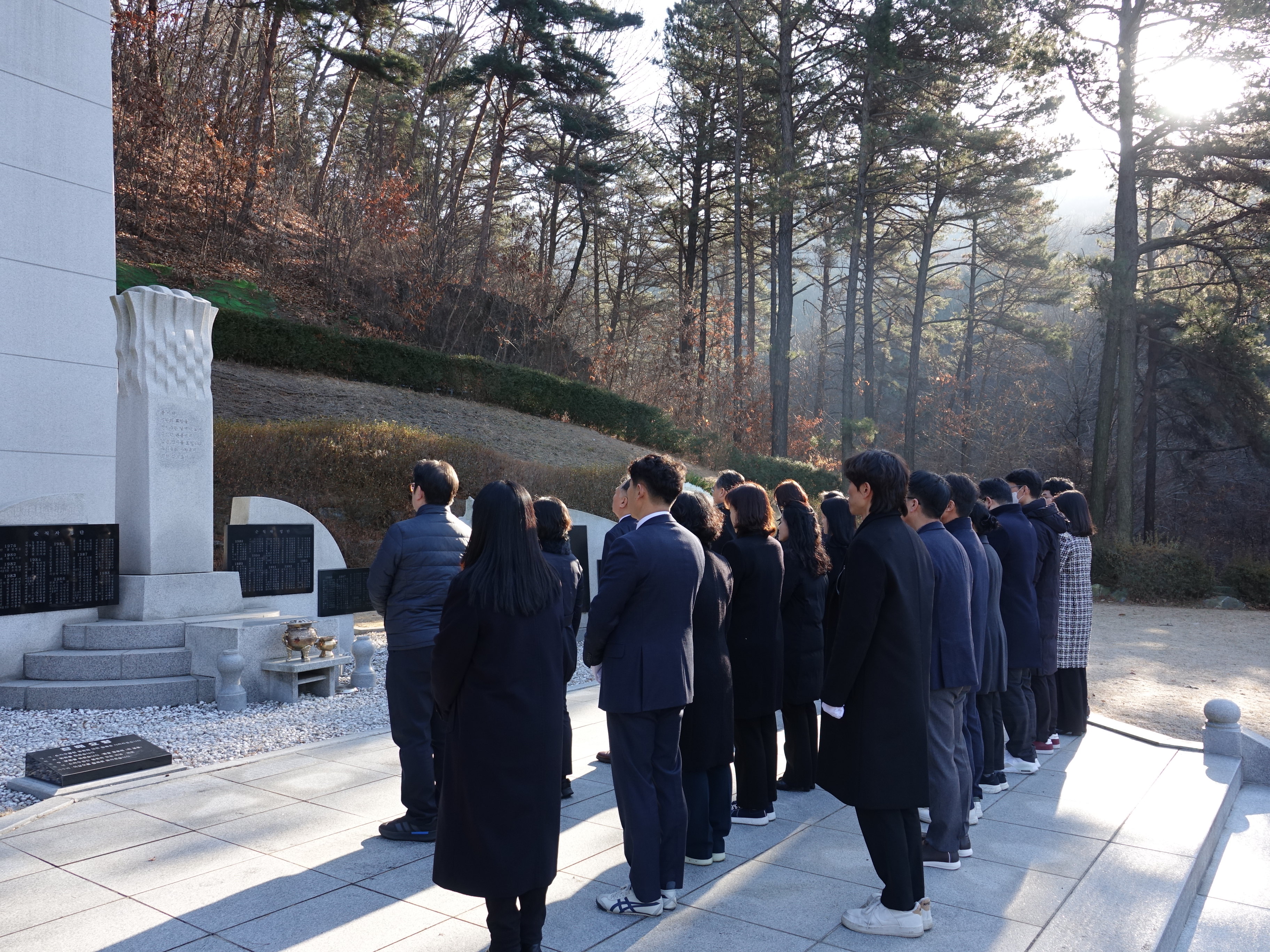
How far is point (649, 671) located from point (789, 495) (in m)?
2.00

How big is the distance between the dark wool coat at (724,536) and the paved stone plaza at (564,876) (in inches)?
57.8

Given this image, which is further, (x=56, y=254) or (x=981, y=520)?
(x=56, y=254)

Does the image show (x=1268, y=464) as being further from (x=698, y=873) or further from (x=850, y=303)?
(x=698, y=873)

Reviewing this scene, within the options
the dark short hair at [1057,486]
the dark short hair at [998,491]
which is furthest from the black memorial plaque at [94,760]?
the dark short hair at [1057,486]

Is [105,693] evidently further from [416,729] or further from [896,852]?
[896,852]

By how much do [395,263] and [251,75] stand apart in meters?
6.01

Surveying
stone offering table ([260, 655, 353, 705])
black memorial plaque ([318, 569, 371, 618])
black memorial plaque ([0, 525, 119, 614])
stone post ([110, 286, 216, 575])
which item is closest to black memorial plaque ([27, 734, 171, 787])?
stone offering table ([260, 655, 353, 705])

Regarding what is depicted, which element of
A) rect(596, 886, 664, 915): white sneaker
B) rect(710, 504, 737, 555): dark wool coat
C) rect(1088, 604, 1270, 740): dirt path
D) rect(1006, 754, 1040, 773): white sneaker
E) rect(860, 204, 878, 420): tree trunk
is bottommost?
rect(1088, 604, 1270, 740): dirt path

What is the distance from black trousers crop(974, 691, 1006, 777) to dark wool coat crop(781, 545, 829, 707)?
104 cm

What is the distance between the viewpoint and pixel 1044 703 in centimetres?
629

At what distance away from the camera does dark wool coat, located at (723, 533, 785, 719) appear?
4.50 metres

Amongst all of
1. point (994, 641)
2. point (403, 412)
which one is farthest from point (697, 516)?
point (403, 412)

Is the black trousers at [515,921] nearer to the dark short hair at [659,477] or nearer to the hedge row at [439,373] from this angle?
the dark short hair at [659,477]

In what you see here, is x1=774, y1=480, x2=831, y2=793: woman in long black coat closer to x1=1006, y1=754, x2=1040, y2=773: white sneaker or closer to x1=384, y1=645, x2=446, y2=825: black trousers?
x1=1006, y1=754, x2=1040, y2=773: white sneaker
